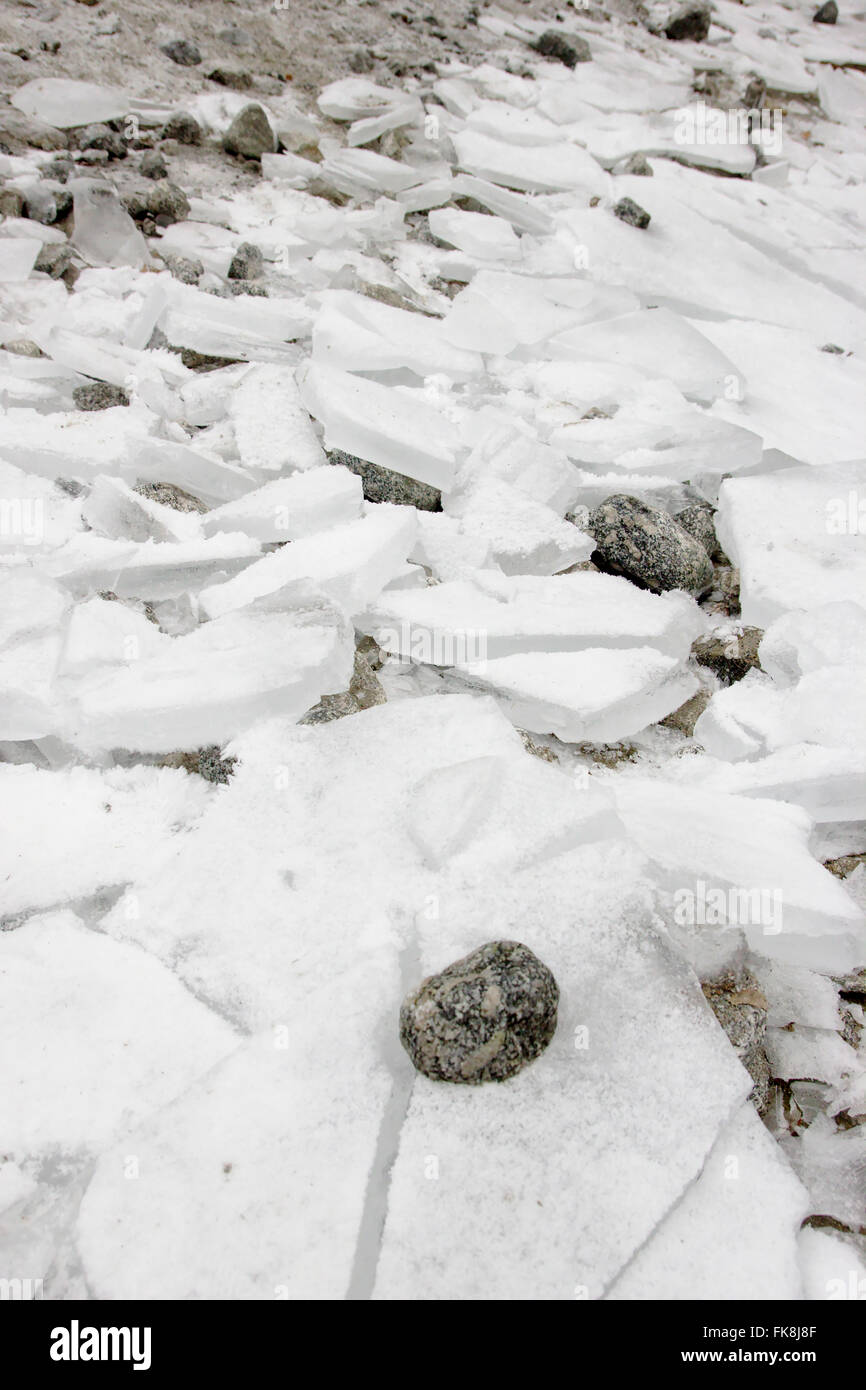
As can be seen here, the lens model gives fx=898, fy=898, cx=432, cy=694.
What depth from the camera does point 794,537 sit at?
6.12ft

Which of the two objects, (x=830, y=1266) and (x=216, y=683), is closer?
(x=830, y=1266)

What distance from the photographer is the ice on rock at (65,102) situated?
3.00 meters

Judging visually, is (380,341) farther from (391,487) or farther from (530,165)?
(530,165)

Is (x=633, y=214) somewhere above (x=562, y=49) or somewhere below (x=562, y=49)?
below

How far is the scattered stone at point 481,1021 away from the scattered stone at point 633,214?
2.88m

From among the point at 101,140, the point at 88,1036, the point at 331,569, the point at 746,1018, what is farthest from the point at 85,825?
the point at 101,140

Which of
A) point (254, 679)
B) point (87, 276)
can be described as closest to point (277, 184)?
point (87, 276)

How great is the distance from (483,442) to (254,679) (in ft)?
3.05

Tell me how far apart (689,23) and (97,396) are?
191 inches

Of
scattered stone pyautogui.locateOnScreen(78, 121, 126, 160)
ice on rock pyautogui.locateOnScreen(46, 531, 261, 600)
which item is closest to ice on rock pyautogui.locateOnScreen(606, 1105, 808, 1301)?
ice on rock pyautogui.locateOnScreen(46, 531, 261, 600)

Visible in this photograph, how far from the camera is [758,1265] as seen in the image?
34.3 inches

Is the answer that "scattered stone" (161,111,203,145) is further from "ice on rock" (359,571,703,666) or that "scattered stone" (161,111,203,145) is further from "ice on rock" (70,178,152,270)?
"ice on rock" (359,571,703,666)

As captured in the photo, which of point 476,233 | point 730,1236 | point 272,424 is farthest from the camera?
point 476,233

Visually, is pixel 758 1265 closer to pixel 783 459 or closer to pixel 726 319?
pixel 783 459
